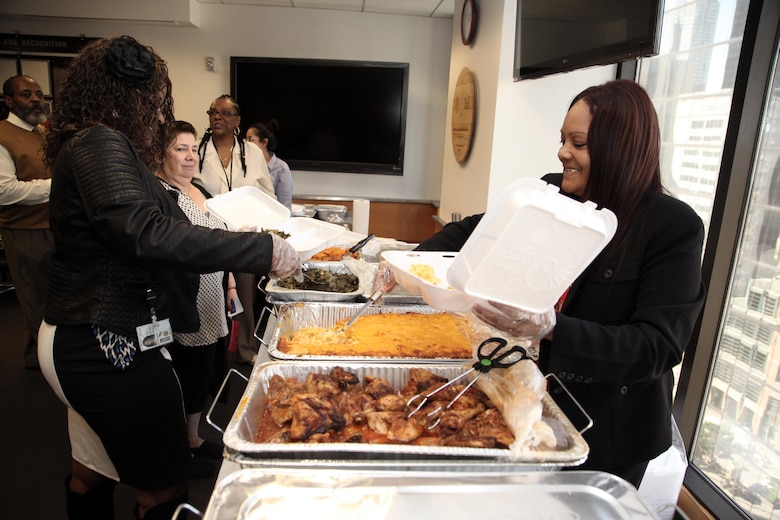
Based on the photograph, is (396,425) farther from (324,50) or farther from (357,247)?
(324,50)

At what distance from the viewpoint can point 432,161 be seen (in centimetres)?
607

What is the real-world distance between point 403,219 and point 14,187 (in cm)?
393

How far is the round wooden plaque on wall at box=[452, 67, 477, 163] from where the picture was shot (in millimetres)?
3732

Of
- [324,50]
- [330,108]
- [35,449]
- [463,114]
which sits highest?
[324,50]

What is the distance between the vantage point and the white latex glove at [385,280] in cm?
165

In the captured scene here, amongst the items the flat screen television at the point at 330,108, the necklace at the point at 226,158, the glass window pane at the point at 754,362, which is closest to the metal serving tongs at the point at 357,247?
the necklace at the point at 226,158

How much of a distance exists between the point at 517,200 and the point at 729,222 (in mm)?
1524

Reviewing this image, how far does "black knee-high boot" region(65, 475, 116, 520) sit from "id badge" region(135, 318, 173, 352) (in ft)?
1.79

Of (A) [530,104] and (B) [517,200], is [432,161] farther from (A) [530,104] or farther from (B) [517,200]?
(B) [517,200]

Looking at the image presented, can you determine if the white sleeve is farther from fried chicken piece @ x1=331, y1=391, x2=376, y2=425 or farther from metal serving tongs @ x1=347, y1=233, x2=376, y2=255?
fried chicken piece @ x1=331, y1=391, x2=376, y2=425

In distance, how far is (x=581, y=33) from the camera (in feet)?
7.23

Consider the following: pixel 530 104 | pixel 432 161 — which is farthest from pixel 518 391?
pixel 432 161

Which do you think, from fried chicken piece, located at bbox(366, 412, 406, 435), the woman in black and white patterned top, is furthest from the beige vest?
fried chicken piece, located at bbox(366, 412, 406, 435)

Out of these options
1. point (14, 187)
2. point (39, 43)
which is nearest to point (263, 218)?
point (14, 187)
